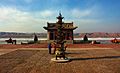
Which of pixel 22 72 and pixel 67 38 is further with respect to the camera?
pixel 67 38

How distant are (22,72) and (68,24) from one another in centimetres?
3357

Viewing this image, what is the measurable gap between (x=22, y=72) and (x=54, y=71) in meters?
2.31

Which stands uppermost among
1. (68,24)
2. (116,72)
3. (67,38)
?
(68,24)

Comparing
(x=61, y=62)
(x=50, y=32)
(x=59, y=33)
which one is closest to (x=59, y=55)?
(x=61, y=62)

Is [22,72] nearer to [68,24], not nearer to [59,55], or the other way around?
[59,55]

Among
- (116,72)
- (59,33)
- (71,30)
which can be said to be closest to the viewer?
(116,72)

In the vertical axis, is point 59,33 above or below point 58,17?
below

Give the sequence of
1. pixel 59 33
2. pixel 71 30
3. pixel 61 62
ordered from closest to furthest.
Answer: pixel 61 62 < pixel 59 33 < pixel 71 30

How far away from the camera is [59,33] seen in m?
18.4

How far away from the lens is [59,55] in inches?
696

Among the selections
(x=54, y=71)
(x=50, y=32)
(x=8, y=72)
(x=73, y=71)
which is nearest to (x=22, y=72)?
(x=8, y=72)

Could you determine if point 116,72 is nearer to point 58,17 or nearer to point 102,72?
point 102,72

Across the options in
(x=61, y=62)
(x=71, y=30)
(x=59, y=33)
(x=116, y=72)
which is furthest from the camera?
(x=71, y=30)

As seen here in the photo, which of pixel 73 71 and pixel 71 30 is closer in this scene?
pixel 73 71
